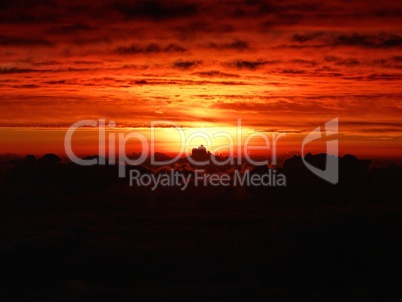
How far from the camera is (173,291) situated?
108 m

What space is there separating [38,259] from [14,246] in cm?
847

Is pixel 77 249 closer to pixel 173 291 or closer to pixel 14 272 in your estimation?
pixel 14 272

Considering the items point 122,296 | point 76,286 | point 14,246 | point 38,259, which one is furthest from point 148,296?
point 14,246

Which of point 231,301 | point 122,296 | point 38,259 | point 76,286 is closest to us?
point 231,301

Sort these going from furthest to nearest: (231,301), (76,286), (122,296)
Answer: (76,286) → (122,296) → (231,301)

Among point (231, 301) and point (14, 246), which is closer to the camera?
point (231, 301)

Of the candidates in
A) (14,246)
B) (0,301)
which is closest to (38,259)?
(14,246)

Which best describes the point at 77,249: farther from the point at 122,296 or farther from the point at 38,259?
the point at 122,296

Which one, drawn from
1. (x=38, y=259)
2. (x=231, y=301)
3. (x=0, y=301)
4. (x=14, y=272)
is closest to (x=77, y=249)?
(x=38, y=259)

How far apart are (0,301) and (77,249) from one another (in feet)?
130

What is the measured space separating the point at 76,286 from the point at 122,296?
12276 millimetres

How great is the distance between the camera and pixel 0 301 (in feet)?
327

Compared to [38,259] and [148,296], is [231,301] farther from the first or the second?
Result: [38,259]

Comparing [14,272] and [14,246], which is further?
[14,246]
